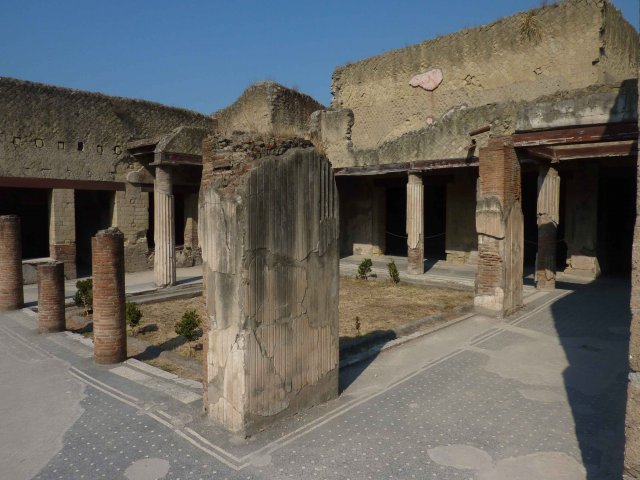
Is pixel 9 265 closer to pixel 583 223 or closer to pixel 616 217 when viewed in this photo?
pixel 583 223

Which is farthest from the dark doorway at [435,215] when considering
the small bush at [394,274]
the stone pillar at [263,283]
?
the stone pillar at [263,283]

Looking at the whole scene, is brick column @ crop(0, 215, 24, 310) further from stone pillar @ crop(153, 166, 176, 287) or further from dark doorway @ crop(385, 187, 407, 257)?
dark doorway @ crop(385, 187, 407, 257)

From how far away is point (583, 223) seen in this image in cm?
1234

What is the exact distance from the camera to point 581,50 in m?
12.7

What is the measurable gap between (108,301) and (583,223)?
11464mm

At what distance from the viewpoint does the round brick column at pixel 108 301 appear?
18.7ft

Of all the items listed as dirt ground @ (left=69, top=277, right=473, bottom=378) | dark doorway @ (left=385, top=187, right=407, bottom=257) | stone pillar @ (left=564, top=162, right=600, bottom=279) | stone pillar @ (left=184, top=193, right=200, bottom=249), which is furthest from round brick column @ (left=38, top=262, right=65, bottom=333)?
dark doorway @ (left=385, top=187, right=407, bottom=257)

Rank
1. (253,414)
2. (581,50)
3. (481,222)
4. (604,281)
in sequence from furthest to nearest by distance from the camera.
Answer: (581,50), (604,281), (481,222), (253,414)

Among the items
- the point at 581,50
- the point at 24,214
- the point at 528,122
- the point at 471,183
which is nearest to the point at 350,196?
the point at 471,183

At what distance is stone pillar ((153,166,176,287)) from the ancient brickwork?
2.92 metres

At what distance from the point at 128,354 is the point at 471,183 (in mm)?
11526

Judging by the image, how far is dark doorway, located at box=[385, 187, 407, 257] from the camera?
768 inches

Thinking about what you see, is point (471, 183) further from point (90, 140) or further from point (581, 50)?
point (90, 140)

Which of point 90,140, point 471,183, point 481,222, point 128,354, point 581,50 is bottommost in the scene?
point 128,354
